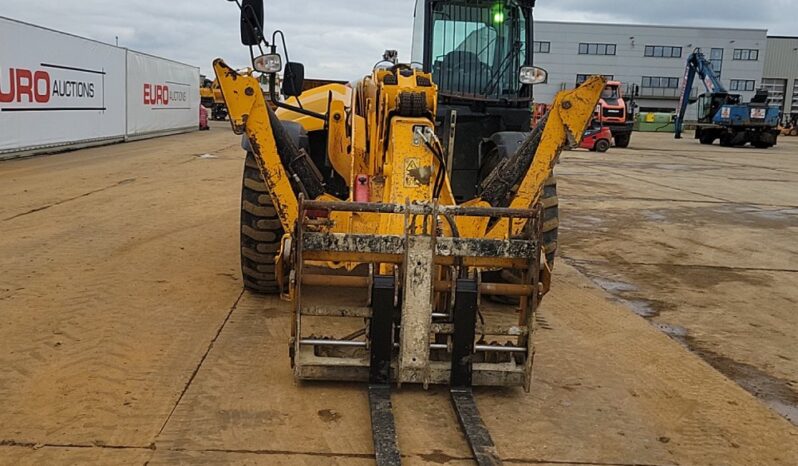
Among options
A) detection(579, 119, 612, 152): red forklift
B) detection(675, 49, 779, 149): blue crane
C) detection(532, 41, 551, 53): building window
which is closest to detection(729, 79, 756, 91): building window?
detection(532, 41, 551, 53): building window

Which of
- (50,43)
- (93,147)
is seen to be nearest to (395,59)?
(50,43)

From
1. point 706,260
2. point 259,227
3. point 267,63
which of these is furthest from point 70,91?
point 706,260

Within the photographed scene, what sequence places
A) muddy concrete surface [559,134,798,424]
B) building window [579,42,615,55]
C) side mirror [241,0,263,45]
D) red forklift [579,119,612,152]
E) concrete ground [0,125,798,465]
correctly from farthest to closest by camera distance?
building window [579,42,615,55] < red forklift [579,119,612,152] < muddy concrete surface [559,134,798,424] < side mirror [241,0,263,45] < concrete ground [0,125,798,465]

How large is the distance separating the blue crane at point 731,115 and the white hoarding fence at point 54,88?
25009 millimetres

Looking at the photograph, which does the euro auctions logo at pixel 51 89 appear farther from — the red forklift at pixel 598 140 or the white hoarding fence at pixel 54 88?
the red forklift at pixel 598 140

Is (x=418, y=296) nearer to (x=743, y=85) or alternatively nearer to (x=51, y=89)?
(x=51, y=89)

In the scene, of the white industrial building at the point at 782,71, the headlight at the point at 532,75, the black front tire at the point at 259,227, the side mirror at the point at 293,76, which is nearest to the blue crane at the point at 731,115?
the headlight at the point at 532,75

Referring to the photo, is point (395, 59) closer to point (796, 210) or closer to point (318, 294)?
point (318, 294)

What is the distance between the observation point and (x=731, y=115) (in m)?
33.3

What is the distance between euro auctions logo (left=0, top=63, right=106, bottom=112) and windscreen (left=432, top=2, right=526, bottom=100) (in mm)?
11412

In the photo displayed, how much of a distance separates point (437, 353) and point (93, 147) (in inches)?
730

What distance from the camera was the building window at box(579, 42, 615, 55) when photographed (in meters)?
63.6

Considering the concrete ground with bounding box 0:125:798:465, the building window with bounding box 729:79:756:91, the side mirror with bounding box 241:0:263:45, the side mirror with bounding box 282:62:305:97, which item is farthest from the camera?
the building window with bounding box 729:79:756:91

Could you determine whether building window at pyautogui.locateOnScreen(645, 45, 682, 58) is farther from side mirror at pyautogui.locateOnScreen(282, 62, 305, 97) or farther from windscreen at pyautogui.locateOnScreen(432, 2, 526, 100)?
side mirror at pyautogui.locateOnScreen(282, 62, 305, 97)
